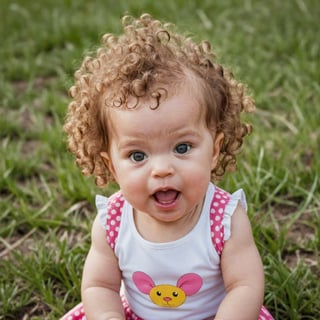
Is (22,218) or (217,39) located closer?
(22,218)

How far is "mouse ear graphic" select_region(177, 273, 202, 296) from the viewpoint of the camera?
1.93 metres

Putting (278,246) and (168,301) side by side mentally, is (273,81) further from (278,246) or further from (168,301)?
(168,301)

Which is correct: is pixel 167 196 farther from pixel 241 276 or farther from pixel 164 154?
pixel 241 276

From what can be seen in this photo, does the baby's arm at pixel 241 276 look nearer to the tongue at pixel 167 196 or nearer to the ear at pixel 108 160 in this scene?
the tongue at pixel 167 196

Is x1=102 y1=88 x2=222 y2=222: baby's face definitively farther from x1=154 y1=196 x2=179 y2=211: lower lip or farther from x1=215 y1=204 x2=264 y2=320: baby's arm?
x1=215 y1=204 x2=264 y2=320: baby's arm

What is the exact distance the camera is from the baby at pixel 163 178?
179 centimetres

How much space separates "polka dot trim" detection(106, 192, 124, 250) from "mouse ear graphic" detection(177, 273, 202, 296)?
20 cm

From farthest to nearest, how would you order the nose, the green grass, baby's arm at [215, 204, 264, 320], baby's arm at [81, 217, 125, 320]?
the green grass, baby's arm at [81, 217, 125, 320], baby's arm at [215, 204, 264, 320], the nose

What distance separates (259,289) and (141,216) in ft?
1.13

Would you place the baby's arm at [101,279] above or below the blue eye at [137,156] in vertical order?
below

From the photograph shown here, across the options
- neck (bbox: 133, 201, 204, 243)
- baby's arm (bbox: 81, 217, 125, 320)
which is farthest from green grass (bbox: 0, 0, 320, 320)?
neck (bbox: 133, 201, 204, 243)

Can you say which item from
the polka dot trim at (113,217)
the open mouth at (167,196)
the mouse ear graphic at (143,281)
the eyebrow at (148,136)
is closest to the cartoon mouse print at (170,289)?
the mouse ear graphic at (143,281)

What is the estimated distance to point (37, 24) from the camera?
180 inches

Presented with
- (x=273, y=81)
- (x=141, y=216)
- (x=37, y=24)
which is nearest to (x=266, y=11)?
(x=273, y=81)
